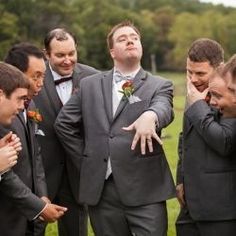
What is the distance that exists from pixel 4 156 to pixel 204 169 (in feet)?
5.56

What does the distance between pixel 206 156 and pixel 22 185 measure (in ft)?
5.33

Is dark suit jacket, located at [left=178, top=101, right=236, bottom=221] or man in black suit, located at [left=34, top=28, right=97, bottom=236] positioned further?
man in black suit, located at [left=34, top=28, right=97, bottom=236]

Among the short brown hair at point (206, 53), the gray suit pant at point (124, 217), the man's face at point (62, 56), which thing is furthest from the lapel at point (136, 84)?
the man's face at point (62, 56)

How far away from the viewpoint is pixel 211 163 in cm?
497

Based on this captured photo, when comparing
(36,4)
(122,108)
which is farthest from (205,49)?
(36,4)

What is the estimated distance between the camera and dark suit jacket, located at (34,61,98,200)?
648 centimetres

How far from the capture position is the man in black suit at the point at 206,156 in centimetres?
487

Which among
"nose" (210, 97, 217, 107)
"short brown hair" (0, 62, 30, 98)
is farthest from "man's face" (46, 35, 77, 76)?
"nose" (210, 97, 217, 107)

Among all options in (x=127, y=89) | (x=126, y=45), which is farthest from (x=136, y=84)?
(x=126, y=45)

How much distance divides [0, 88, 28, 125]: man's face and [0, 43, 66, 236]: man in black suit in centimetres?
23

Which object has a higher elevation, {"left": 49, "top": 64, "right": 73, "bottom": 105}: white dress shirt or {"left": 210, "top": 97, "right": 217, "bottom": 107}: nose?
{"left": 210, "top": 97, "right": 217, "bottom": 107}: nose

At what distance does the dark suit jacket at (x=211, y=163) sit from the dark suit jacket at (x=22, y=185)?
1.41 meters

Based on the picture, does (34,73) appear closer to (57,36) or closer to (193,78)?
(57,36)

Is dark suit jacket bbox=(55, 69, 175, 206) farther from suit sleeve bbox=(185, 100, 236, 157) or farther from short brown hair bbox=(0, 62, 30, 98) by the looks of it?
short brown hair bbox=(0, 62, 30, 98)
